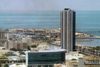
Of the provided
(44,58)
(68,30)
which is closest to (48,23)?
(68,30)

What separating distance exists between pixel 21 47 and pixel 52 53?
12.6 ft

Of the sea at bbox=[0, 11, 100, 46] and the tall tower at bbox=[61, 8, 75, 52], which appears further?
the sea at bbox=[0, 11, 100, 46]

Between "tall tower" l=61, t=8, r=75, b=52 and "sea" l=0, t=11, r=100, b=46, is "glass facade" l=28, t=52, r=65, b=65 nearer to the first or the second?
"tall tower" l=61, t=8, r=75, b=52

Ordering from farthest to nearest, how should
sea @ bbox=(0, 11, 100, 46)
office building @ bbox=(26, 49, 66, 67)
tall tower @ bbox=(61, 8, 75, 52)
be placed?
sea @ bbox=(0, 11, 100, 46)
tall tower @ bbox=(61, 8, 75, 52)
office building @ bbox=(26, 49, 66, 67)

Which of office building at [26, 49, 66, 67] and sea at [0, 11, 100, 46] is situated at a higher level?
office building at [26, 49, 66, 67]

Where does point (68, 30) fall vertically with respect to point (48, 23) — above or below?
above

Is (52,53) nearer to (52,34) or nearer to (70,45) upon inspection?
(70,45)

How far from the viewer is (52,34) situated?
12234 mm

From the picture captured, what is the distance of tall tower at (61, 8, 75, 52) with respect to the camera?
890cm

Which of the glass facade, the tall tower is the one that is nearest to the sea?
the tall tower

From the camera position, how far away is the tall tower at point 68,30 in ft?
29.2

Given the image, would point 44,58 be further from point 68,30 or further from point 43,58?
point 68,30

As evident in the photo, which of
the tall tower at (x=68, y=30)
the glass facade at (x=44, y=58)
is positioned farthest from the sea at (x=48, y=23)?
the glass facade at (x=44, y=58)

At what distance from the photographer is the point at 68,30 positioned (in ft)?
30.0
